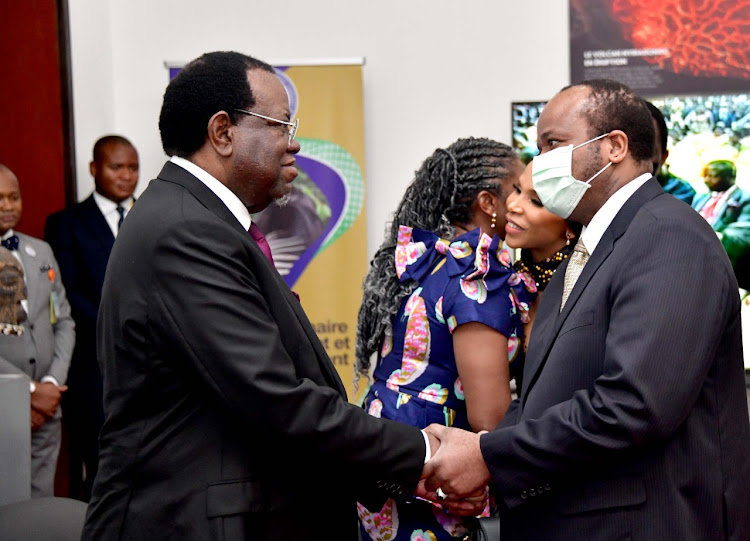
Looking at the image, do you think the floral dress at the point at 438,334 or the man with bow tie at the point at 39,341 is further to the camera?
the man with bow tie at the point at 39,341

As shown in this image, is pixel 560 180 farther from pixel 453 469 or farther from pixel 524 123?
pixel 524 123

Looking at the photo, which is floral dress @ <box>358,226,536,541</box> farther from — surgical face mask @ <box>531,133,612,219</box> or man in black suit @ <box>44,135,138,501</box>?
man in black suit @ <box>44,135,138,501</box>

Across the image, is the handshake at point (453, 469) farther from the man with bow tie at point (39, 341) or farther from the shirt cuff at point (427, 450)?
the man with bow tie at point (39, 341)

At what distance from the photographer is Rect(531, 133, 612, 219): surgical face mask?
1.97 m

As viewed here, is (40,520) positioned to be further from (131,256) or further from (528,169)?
(528,169)

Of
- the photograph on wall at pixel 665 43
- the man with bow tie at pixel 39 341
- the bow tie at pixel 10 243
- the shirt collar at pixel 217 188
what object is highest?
the photograph on wall at pixel 665 43

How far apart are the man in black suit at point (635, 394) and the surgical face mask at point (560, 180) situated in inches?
1.9

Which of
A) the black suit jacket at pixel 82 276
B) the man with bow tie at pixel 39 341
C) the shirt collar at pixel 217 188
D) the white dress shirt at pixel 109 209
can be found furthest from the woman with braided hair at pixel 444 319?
the white dress shirt at pixel 109 209

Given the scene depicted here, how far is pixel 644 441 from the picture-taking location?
65.0 inches

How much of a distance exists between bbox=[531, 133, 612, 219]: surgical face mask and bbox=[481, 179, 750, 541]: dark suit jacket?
18 centimetres

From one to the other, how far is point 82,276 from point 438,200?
2.81 meters

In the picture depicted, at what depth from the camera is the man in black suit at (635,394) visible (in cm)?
164

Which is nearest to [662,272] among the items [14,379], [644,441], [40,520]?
[644,441]

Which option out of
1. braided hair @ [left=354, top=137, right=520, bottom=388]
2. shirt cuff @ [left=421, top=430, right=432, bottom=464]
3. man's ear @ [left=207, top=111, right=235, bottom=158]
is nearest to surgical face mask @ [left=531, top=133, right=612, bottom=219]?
braided hair @ [left=354, top=137, right=520, bottom=388]
